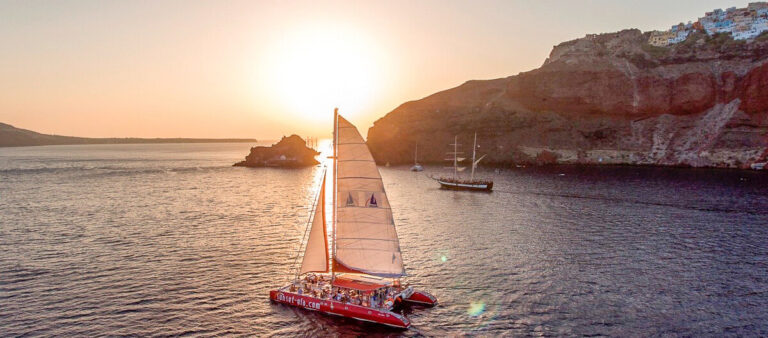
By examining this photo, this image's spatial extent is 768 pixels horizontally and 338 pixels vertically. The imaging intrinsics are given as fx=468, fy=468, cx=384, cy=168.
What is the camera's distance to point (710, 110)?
564ft

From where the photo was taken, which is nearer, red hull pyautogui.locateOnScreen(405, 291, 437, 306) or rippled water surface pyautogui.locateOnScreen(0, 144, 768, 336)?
rippled water surface pyautogui.locateOnScreen(0, 144, 768, 336)

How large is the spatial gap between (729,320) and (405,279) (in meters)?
25.3

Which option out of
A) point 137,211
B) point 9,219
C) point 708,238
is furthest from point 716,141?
point 9,219

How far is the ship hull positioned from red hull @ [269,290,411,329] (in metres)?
77.4

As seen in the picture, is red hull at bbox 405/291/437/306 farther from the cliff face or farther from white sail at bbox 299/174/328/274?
the cliff face

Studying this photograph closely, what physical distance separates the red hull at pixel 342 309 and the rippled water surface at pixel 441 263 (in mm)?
675

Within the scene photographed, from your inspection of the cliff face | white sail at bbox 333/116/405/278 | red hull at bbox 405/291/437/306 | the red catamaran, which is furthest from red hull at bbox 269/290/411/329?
the cliff face

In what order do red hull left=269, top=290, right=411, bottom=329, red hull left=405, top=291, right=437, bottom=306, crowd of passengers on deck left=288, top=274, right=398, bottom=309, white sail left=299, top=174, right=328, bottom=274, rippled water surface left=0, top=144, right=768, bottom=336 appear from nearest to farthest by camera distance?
red hull left=269, top=290, right=411, bottom=329 < rippled water surface left=0, top=144, right=768, bottom=336 < crowd of passengers on deck left=288, top=274, right=398, bottom=309 < red hull left=405, top=291, right=437, bottom=306 < white sail left=299, top=174, right=328, bottom=274

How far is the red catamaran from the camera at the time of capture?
1344 inches

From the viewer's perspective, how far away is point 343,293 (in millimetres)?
35781

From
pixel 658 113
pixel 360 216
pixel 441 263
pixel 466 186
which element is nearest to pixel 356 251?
pixel 360 216

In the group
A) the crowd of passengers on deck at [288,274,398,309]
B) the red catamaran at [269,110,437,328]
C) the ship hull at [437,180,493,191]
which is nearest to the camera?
the red catamaran at [269,110,437,328]

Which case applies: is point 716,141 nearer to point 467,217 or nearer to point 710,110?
point 710,110

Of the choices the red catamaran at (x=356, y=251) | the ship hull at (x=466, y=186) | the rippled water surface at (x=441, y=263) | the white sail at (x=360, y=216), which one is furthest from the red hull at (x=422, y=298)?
the ship hull at (x=466, y=186)
